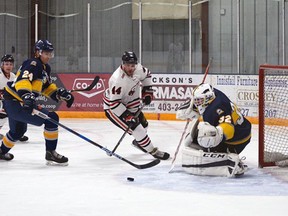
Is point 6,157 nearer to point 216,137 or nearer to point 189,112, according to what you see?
point 189,112

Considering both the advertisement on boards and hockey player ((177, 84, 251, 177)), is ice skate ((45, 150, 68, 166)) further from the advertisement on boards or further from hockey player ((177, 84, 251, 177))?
the advertisement on boards

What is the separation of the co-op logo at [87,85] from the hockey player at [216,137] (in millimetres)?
4933

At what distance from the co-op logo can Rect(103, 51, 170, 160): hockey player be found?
3.65 metres

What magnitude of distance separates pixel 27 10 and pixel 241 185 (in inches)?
289

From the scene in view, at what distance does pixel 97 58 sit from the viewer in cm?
1096

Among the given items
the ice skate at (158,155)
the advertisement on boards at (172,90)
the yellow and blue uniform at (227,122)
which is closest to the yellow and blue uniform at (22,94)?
the ice skate at (158,155)

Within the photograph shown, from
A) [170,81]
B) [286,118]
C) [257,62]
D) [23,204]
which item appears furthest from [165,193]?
[257,62]

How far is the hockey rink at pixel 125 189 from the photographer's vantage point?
4.02m

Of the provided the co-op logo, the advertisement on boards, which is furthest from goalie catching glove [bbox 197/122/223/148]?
the co-op logo

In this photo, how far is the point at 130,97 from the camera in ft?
20.8

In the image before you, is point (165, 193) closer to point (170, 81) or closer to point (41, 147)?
point (41, 147)

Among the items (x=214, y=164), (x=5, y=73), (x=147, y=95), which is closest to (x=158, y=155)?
(x=147, y=95)

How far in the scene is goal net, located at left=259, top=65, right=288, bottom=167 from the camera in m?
5.65

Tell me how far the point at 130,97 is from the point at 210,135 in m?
1.64
